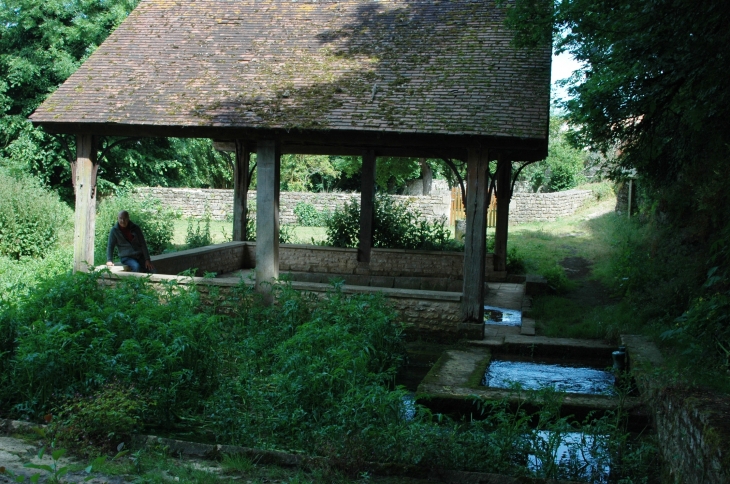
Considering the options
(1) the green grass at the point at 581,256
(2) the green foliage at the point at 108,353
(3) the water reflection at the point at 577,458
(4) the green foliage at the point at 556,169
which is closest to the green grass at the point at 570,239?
(1) the green grass at the point at 581,256

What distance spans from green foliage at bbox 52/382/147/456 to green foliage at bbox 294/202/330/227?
2089cm

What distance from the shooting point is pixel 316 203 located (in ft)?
88.3

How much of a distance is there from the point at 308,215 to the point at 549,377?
62.4 feet

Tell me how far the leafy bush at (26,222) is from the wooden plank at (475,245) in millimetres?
10301

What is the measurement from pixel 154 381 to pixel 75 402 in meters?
0.67

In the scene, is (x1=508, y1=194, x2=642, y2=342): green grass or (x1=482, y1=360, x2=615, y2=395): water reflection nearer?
(x1=482, y1=360, x2=615, y2=395): water reflection

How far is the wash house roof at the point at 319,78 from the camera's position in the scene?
9789mm

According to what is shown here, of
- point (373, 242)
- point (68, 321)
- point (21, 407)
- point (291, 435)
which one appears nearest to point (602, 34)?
point (291, 435)

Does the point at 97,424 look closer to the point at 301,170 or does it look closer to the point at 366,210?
the point at 366,210

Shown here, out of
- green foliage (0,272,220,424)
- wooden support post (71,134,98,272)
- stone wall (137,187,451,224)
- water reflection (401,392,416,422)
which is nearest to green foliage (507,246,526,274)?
wooden support post (71,134,98,272)

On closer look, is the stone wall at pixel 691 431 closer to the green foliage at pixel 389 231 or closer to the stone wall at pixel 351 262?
the stone wall at pixel 351 262

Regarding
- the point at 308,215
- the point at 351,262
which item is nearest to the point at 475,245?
the point at 351,262

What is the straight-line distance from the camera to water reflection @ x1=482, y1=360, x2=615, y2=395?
25.6 feet

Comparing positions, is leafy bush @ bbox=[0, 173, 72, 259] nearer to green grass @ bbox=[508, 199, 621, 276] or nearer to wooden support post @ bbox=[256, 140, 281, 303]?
wooden support post @ bbox=[256, 140, 281, 303]
